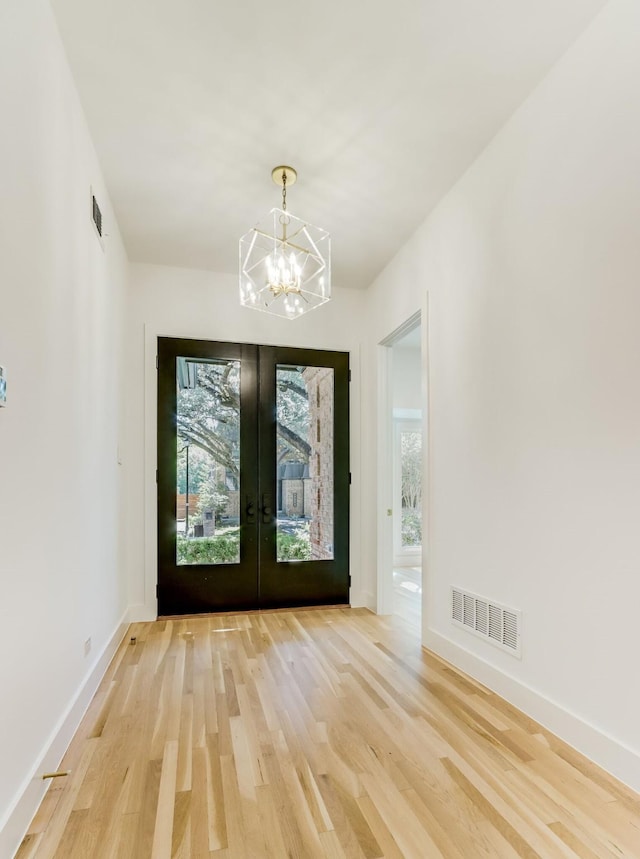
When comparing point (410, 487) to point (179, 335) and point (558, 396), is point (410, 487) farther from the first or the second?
point (558, 396)

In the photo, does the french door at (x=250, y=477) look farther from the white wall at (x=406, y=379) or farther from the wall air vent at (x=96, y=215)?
the white wall at (x=406, y=379)

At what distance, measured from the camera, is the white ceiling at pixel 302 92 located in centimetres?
198

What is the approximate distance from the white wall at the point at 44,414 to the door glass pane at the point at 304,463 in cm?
179

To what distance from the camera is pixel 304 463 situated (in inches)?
176

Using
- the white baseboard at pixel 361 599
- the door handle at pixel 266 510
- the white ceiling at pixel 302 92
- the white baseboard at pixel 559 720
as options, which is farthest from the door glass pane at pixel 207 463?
→ the white baseboard at pixel 559 720

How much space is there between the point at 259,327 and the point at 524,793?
374 cm

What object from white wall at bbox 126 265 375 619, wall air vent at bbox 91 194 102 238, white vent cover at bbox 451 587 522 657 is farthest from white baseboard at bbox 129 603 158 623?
wall air vent at bbox 91 194 102 238

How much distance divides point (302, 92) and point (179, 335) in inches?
92.8

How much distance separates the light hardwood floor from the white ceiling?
3036 mm

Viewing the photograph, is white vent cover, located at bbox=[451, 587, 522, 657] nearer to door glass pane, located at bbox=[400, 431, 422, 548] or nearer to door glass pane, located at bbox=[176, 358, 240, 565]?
door glass pane, located at bbox=[176, 358, 240, 565]

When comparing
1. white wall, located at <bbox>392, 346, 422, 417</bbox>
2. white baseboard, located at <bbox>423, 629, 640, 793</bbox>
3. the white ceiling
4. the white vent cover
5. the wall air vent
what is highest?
the white ceiling

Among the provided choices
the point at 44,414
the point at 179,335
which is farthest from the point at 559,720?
the point at 179,335

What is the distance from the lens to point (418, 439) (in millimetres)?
6824

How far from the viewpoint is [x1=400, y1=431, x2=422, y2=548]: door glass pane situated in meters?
6.70
